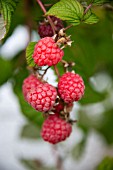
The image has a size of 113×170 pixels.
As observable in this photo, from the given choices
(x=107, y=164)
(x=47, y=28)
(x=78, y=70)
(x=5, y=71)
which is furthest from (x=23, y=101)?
(x=47, y=28)

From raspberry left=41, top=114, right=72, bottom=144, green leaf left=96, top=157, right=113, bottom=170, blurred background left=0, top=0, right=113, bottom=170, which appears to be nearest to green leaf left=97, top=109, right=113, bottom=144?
blurred background left=0, top=0, right=113, bottom=170

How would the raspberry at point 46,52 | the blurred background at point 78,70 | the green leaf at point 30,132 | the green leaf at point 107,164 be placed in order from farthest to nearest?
1. the green leaf at point 30,132
2. the blurred background at point 78,70
3. the green leaf at point 107,164
4. the raspberry at point 46,52

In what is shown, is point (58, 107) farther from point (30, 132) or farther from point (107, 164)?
point (30, 132)

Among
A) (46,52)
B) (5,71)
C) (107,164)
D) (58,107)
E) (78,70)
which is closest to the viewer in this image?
(46,52)

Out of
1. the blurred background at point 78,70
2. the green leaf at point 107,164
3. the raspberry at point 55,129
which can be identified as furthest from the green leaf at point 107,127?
the raspberry at point 55,129

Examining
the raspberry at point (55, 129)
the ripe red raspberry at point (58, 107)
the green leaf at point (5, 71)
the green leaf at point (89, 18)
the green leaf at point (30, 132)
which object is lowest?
the green leaf at point (30, 132)

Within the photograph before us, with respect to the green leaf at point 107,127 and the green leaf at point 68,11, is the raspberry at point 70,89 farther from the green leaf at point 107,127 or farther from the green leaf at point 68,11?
the green leaf at point 107,127
